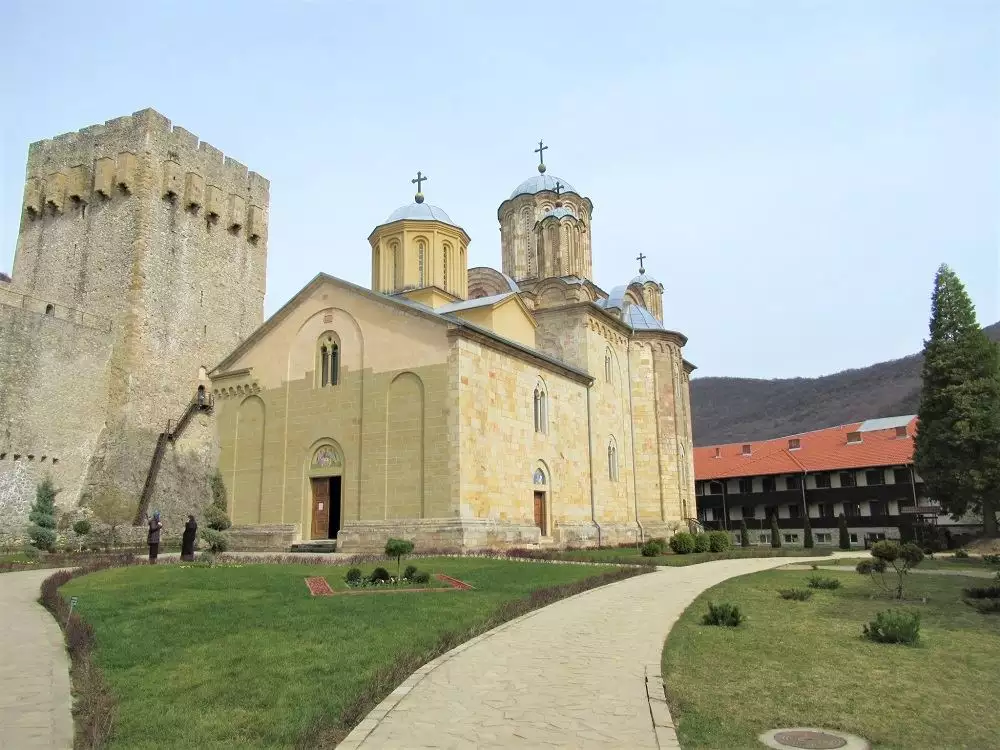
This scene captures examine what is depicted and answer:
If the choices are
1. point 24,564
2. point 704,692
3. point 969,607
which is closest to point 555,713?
point 704,692

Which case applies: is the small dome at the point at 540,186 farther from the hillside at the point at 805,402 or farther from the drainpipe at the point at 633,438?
the hillside at the point at 805,402

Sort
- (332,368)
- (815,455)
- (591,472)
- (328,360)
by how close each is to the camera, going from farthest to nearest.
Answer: (815,455)
(591,472)
(328,360)
(332,368)

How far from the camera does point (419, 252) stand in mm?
29406

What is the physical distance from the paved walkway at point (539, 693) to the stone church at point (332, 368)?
11.4 meters

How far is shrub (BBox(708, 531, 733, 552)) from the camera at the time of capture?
24.7 meters

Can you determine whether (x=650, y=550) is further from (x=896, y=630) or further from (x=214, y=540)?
(x=896, y=630)

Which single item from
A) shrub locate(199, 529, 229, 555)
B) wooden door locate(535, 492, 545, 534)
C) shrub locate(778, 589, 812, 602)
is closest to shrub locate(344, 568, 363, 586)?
shrub locate(199, 529, 229, 555)

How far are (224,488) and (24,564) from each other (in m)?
7.73

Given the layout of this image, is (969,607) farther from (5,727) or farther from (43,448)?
(43,448)

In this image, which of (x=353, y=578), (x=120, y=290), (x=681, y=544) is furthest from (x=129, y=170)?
(x=681, y=544)

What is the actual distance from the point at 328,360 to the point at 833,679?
19819mm

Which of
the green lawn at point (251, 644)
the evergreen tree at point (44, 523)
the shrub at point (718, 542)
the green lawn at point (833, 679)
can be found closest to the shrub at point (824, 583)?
the green lawn at point (833, 679)

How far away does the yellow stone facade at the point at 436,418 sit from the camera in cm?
2141

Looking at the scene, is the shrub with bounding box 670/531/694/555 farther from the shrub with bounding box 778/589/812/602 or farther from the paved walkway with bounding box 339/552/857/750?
the paved walkway with bounding box 339/552/857/750
